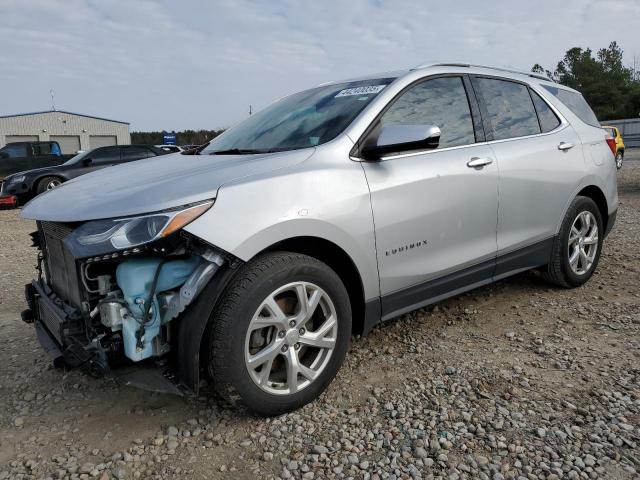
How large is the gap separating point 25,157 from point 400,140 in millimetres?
16249

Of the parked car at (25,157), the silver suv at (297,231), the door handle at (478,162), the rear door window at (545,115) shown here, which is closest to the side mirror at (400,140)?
the silver suv at (297,231)

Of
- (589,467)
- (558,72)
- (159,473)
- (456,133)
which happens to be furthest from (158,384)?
(558,72)

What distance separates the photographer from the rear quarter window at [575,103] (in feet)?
13.8

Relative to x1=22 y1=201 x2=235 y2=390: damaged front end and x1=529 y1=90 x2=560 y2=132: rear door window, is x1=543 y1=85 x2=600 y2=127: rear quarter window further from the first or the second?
x1=22 y1=201 x2=235 y2=390: damaged front end

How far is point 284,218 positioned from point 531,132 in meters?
2.33

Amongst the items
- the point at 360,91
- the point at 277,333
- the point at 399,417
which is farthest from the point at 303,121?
the point at 399,417

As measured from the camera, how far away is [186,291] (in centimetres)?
215

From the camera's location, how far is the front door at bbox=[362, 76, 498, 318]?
2775mm

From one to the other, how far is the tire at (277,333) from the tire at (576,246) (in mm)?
2196

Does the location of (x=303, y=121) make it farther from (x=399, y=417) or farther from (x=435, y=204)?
(x=399, y=417)

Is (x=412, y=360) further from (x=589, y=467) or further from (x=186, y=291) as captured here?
(x=186, y=291)

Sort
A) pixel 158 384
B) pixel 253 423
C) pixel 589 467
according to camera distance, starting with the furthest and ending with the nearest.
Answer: pixel 253 423, pixel 158 384, pixel 589 467

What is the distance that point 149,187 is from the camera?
91.4 inches

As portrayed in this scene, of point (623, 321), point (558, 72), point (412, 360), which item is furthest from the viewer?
point (558, 72)
